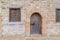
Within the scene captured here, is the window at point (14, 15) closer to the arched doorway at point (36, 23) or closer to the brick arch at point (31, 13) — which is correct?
the brick arch at point (31, 13)

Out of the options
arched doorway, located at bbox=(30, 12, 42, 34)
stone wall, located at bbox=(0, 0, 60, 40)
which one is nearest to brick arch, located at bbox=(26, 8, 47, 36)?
stone wall, located at bbox=(0, 0, 60, 40)

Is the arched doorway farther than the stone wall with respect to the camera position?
Yes

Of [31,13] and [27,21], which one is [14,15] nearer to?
[27,21]

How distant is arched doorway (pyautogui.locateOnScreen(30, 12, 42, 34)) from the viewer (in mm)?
→ 6520

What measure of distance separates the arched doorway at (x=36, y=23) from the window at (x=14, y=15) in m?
0.61

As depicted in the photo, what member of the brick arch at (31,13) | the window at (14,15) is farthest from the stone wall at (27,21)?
the window at (14,15)

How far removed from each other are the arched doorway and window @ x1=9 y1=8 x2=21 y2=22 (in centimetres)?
61

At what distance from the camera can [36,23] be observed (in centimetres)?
655

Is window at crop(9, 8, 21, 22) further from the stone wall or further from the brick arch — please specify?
the brick arch

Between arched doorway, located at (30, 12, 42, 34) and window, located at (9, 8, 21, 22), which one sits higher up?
window, located at (9, 8, 21, 22)

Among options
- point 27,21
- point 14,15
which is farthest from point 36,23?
point 14,15

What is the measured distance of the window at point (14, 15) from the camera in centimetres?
644

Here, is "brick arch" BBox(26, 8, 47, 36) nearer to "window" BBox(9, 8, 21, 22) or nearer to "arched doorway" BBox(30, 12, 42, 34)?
"arched doorway" BBox(30, 12, 42, 34)

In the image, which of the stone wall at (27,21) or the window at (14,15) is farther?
the window at (14,15)
